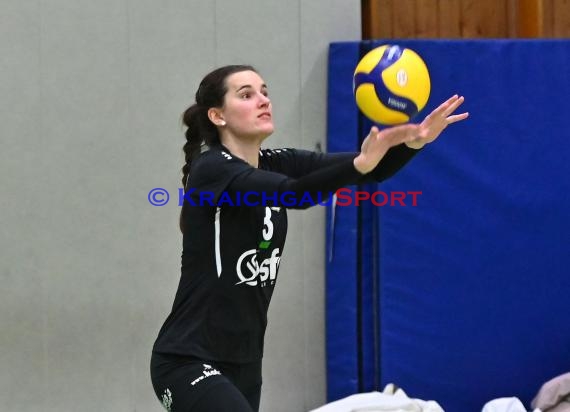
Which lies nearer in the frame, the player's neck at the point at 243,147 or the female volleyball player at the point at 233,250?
the female volleyball player at the point at 233,250

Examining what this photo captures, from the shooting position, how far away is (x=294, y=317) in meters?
4.88

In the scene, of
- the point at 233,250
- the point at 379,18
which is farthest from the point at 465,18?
the point at 233,250

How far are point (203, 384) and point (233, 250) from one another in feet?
1.36

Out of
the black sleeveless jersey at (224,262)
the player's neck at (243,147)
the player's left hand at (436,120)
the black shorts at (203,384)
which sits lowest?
the black shorts at (203,384)

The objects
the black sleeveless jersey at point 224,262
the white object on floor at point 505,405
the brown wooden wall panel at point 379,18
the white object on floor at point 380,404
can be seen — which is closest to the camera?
the black sleeveless jersey at point 224,262

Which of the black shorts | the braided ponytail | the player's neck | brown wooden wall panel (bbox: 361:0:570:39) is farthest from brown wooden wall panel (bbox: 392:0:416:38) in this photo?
the black shorts

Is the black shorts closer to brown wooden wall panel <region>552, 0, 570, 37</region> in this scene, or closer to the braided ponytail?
the braided ponytail

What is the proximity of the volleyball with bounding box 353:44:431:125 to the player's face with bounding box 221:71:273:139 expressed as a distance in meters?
0.31

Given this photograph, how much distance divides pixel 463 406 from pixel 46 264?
243 centimetres

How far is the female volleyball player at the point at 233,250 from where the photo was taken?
243 centimetres

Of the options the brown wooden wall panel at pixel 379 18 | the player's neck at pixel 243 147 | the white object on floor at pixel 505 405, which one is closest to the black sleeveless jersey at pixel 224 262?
the player's neck at pixel 243 147

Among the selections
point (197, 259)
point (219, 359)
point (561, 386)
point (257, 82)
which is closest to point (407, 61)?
point (257, 82)

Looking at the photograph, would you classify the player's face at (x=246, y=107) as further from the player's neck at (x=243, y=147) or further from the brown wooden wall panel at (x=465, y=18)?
the brown wooden wall panel at (x=465, y=18)

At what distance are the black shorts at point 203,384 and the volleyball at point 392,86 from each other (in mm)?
887
